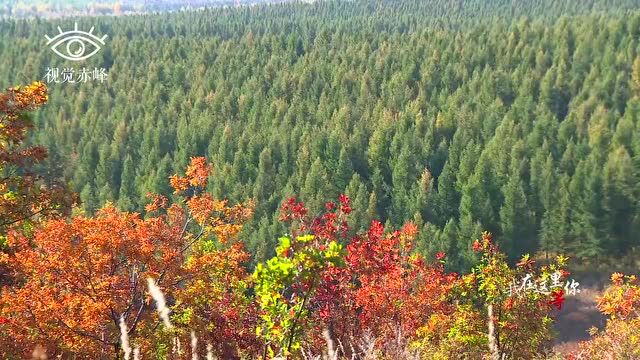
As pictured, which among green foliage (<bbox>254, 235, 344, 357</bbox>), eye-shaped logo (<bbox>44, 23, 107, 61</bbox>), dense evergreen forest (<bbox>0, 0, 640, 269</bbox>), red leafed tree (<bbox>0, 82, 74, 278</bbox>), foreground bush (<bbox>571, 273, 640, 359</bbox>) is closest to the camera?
green foliage (<bbox>254, 235, 344, 357</bbox>)

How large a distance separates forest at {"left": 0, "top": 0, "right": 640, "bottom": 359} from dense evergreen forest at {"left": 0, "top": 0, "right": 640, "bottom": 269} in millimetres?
287

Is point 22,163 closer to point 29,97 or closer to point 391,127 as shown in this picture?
point 29,97

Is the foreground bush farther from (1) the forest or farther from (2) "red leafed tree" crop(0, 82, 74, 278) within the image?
(2) "red leafed tree" crop(0, 82, 74, 278)

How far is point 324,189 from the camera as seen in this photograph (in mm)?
63469

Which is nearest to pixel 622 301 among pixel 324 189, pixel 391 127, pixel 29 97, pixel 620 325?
pixel 620 325

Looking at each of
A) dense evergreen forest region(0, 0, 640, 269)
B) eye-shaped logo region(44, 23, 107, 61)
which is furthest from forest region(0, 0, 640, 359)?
eye-shaped logo region(44, 23, 107, 61)

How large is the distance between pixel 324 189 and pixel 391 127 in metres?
13.2

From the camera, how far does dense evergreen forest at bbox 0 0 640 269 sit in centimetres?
5822

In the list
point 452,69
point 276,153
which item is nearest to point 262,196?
point 276,153

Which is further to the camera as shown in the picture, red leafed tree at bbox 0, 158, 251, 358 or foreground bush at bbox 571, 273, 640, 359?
foreground bush at bbox 571, 273, 640, 359

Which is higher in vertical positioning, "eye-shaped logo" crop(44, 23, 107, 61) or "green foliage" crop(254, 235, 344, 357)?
"green foliage" crop(254, 235, 344, 357)

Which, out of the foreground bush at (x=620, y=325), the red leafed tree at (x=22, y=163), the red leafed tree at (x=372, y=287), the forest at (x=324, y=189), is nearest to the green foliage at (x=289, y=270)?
the forest at (x=324, y=189)

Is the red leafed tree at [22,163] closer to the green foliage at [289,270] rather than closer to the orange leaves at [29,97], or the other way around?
the orange leaves at [29,97]

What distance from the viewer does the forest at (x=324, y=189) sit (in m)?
15.3
